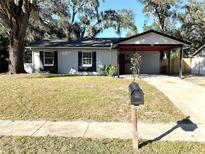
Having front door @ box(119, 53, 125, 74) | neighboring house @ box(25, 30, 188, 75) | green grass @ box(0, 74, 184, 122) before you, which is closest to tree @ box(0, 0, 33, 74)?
neighboring house @ box(25, 30, 188, 75)

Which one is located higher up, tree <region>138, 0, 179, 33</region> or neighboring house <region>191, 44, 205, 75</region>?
tree <region>138, 0, 179, 33</region>

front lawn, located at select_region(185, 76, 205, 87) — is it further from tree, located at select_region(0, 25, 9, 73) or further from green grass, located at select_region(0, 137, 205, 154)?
tree, located at select_region(0, 25, 9, 73)

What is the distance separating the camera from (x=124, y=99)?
1062 centimetres

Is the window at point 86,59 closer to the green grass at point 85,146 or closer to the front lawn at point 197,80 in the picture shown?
the front lawn at point 197,80

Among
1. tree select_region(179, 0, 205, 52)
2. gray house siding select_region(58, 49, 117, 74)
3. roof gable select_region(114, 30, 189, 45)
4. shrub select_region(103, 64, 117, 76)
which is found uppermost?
tree select_region(179, 0, 205, 52)

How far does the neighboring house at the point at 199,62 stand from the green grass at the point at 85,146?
78.7 ft

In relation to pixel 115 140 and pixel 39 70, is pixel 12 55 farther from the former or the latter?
pixel 115 140

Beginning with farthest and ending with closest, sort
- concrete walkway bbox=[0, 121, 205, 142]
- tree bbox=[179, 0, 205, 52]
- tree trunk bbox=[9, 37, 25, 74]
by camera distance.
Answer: tree bbox=[179, 0, 205, 52]
tree trunk bbox=[9, 37, 25, 74]
concrete walkway bbox=[0, 121, 205, 142]

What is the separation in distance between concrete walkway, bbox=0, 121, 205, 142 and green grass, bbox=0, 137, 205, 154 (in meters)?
0.40

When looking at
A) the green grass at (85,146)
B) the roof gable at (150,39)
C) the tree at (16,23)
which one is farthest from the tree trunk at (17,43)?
the green grass at (85,146)

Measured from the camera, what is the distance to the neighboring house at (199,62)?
28745 millimetres

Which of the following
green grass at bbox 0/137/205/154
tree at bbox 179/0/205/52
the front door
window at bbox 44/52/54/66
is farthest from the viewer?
tree at bbox 179/0/205/52

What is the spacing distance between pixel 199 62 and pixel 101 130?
960 inches

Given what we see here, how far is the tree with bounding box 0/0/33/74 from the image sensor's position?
21.7m
